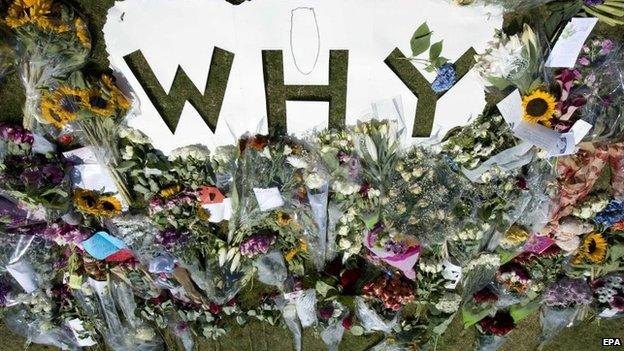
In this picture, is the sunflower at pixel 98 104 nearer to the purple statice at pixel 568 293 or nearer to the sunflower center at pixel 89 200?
the sunflower center at pixel 89 200

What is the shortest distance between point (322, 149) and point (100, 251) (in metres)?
2.19

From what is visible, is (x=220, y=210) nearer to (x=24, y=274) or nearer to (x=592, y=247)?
(x=24, y=274)

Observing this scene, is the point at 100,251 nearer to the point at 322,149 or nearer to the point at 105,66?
the point at 105,66

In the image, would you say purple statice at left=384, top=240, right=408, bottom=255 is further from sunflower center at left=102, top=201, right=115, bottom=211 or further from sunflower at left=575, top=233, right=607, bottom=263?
sunflower center at left=102, top=201, right=115, bottom=211

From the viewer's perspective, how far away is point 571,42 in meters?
4.16

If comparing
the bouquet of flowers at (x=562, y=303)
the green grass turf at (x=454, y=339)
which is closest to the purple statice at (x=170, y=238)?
the green grass turf at (x=454, y=339)

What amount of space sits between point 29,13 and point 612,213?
196 inches

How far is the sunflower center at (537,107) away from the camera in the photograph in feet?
13.6

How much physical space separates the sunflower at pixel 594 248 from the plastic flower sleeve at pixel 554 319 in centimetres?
56

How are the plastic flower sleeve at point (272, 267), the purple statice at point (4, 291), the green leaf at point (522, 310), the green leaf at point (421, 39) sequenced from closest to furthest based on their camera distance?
the green leaf at point (421, 39), the plastic flower sleeve at point (272, 267), the green leaf at point (522, 310), the purple statice at point (4, 291)

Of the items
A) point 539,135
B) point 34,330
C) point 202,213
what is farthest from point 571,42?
point 34,330

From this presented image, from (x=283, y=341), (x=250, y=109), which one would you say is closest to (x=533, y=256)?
(x=283, y=341)

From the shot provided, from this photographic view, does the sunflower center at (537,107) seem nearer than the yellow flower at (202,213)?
Yes

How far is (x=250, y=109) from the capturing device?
4.41 meters
